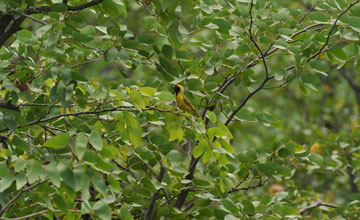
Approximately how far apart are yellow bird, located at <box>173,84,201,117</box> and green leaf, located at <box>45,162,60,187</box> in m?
1.25

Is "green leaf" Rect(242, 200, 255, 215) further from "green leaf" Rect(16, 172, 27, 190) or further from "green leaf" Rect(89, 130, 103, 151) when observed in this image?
"green leaf" Rect(16, 172, 27, 190)

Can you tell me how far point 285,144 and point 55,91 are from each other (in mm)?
1889

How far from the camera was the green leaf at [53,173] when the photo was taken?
2191 mm

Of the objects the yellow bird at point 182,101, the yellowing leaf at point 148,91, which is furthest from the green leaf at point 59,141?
the yellow bird at point 182,101

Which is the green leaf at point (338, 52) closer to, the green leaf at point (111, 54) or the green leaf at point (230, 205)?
the green leaf at point (230, 205)

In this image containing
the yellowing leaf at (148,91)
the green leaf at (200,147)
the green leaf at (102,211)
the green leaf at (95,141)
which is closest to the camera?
the green leaf at (95,141)

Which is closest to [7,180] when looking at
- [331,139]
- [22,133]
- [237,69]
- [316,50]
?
[22,133]

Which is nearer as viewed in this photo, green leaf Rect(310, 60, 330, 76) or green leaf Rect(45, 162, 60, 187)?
green leaf Rect(45, 162, 60, 187)

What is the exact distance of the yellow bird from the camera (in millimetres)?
3414

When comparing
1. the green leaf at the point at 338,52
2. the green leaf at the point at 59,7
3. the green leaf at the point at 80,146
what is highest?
the green leaf at the point at 338,52

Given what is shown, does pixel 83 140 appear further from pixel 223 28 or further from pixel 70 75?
pixel 223 28

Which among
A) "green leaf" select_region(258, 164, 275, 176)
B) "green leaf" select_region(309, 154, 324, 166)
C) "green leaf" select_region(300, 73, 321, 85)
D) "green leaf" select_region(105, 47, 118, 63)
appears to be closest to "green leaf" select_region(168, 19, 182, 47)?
"green leaf" select_region(105, 47, 118, 63)

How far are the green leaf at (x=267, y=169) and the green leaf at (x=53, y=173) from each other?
72.1 inches

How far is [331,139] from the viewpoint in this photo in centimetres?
589
